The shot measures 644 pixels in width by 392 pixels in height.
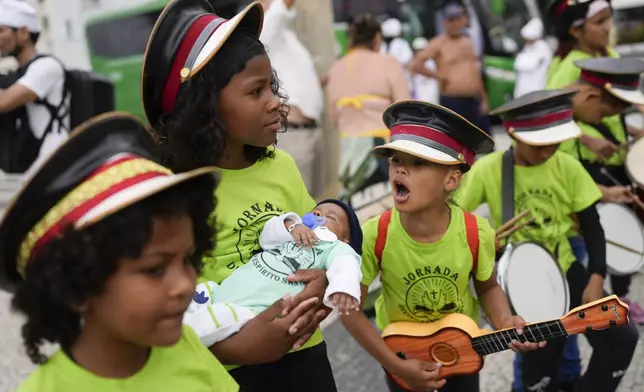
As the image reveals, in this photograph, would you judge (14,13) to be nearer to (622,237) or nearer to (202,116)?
(202,116)

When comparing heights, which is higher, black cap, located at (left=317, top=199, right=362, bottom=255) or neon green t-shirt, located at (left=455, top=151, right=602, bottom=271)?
black cap, located at (left=317, top=199, right=362, bottom=255)

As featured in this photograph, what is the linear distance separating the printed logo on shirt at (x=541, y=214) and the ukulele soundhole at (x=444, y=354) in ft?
Answer: 2.45

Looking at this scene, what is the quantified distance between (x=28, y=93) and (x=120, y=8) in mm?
4252

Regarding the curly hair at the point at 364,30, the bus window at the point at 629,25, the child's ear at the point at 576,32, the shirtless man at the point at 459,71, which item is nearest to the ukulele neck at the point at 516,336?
the child's ear at the point at 576,32

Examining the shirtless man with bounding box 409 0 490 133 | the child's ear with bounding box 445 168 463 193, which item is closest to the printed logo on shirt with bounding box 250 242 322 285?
the child's ear with bounding box 445 168 463 193

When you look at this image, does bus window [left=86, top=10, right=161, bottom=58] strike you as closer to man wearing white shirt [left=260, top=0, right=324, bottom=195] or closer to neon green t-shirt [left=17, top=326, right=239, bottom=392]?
man wearing white shirt [left=260, top=0, right=324, bottom=195]

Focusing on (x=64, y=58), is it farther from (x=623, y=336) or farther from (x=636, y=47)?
(x=636, y=47)

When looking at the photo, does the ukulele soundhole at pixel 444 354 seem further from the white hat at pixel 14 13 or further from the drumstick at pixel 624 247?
the white hat at pixel 14 13

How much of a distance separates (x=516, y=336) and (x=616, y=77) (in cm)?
175

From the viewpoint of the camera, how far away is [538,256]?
3.07 m

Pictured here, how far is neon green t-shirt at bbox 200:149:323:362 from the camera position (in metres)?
2.00

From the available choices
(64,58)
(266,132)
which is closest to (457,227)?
(266,132)

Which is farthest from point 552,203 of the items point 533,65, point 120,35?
point 533,65

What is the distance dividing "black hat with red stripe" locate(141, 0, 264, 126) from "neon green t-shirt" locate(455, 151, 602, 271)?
153cm
